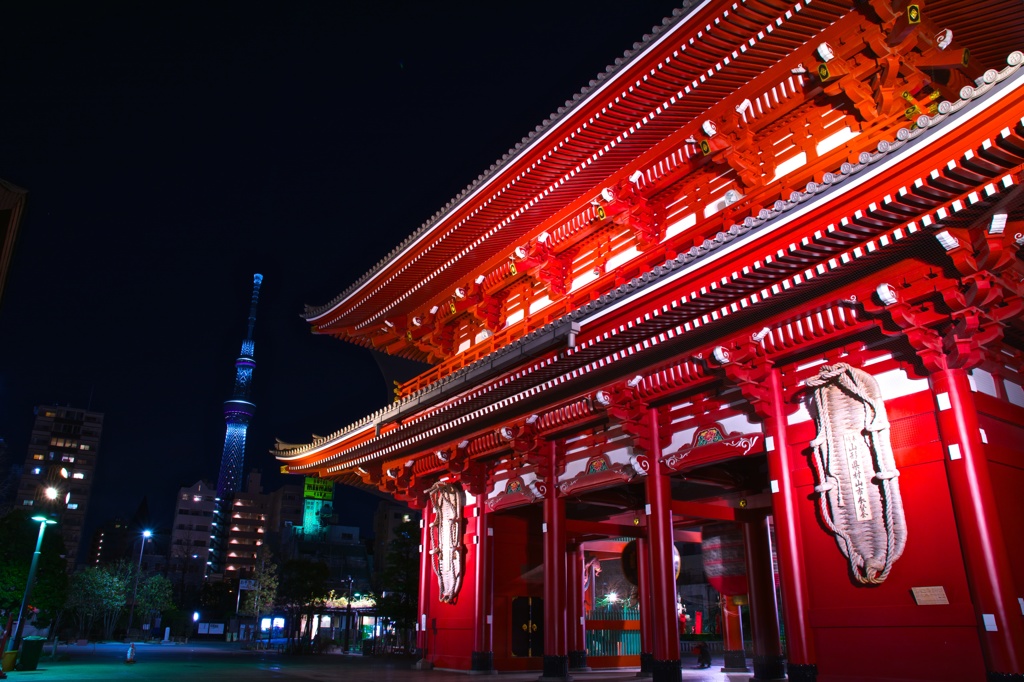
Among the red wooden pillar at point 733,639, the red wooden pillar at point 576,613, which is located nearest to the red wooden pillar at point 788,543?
the red wooden pillar at point 576,613

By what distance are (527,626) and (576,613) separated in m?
1.85

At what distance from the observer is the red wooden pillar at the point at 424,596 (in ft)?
66.7

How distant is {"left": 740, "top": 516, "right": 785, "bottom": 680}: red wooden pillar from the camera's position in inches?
656

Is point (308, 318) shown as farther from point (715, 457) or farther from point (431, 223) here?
point (715, 457)

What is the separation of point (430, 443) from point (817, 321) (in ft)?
41.3

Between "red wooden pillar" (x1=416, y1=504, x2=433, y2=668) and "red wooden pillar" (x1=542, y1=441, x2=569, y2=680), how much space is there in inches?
225

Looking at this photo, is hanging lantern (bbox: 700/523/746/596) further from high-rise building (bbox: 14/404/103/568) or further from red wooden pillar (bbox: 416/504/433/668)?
high-rise building (bbox: 14/404/103/568)

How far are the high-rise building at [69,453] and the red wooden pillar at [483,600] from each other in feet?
333

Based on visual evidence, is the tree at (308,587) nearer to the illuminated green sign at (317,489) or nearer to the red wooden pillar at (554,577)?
the red wooden pillar at (554,577)

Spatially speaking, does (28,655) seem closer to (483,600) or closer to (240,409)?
(483,600)

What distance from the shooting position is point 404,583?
101 feet

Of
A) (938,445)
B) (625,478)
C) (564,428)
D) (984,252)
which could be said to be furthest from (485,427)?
(984,252)

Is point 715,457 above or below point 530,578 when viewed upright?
above

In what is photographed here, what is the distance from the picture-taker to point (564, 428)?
16328mm
